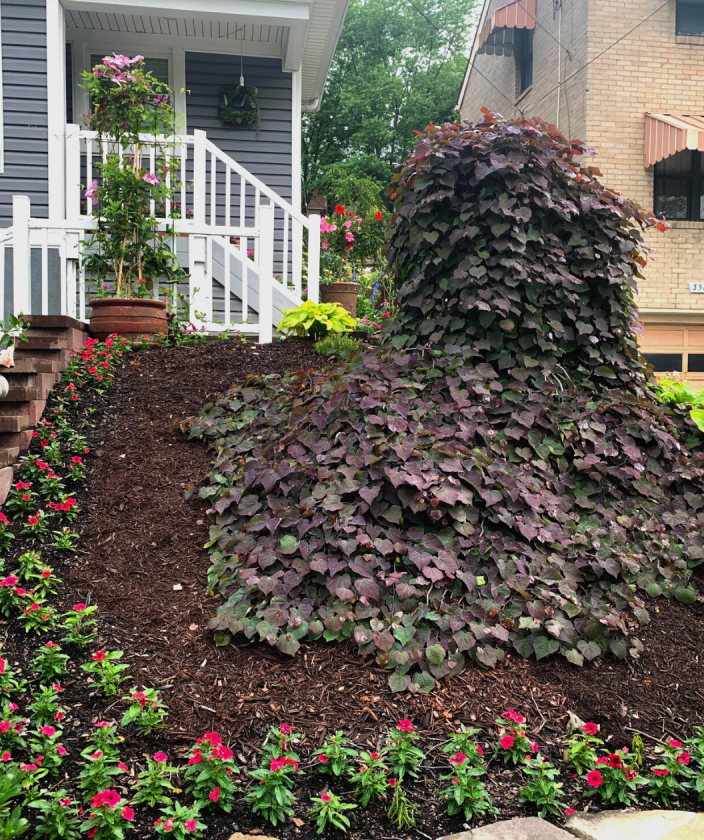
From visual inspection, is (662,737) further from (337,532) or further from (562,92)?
(562,92)

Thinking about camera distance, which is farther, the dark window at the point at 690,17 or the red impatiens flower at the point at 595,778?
the dark window at the point at 690,17

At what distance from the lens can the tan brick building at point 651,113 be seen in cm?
1109

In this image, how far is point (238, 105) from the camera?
8.39 metres

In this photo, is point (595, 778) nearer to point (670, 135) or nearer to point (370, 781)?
point (370, 781)

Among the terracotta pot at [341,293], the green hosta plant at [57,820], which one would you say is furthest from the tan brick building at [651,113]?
the green hosta plant at [57,820]

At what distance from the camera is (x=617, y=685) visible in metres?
2.56

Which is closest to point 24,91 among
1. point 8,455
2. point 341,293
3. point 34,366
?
point 341,293

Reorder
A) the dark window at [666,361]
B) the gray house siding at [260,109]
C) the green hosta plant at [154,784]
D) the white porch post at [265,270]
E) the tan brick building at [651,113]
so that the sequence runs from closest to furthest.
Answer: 1. the green hosta plant at [154,784]
2. the white porch post at [265,270]
3. the gray house siding at [260,109]
4. the tan brick building at [651,113]
5. the dark window at [666,361]

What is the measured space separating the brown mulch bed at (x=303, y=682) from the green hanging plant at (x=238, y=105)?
6.27 meters

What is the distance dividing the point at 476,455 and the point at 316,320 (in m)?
2.68

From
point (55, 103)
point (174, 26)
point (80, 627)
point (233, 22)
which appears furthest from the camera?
point (174, 26)

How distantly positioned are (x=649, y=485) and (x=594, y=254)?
3.82 feet

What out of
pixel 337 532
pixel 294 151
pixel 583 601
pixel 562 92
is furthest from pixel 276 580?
pixel 562 92

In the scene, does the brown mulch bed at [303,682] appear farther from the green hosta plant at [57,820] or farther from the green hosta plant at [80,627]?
the green hosta plant at [57,820]
